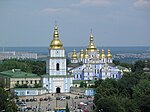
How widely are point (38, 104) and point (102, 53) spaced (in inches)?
782

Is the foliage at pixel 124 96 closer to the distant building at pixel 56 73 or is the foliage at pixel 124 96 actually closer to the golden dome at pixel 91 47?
the distant building at pixel 56 73

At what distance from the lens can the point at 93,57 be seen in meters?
64.6

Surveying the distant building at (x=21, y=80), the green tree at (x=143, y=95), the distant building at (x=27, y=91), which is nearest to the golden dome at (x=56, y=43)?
the distant building at (x=21, y=80)

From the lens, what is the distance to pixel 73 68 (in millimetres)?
63656

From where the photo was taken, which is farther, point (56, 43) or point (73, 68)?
point (73, 68)

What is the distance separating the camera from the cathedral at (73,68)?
5641 centimetres

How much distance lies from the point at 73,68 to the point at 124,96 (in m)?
21.0

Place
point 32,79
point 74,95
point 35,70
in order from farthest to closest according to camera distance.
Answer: point 35,70 → point 32,79 → point 74,95

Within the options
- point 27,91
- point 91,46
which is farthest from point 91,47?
point 27,91

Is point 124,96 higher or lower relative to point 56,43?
lower

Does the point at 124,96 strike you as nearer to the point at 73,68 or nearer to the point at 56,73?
the point at 56,73

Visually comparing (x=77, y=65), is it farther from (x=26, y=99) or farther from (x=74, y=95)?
(x=26, y=99)

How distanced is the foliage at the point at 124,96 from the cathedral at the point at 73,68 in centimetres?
777

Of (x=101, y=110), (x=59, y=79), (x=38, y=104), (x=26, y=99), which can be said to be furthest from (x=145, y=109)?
(x=59, y=79)
